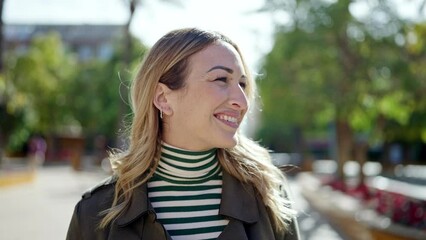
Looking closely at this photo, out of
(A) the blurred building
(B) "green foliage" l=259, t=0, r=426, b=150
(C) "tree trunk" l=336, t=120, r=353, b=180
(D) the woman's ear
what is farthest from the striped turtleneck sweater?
(A) the blurred building

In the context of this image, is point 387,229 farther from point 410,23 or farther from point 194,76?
point 410,23

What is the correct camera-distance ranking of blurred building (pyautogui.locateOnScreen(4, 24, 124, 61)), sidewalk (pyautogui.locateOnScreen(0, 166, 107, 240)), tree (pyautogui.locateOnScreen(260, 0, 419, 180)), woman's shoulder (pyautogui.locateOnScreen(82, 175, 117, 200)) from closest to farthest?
woman's shoulder (pyautogui.locateOnScreen(82, 175, 117, 200))
sidewalk (pyautogui.locateOnScreen(0, 166, 107, 240))
tree (pyautogui.locateOnScreen(260, 0, 419, 180))
blurred building (pyautogui.locateOnScreen(4, 24, 124, 61))

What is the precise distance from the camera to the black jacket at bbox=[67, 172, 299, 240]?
192cm

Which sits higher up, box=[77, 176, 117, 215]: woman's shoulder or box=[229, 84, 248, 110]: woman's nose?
box=[229, 84, 248, 110]: woman's nose

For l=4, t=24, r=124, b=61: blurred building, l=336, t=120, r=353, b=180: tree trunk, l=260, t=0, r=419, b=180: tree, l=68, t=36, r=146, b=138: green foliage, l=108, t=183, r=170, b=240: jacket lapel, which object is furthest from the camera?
l=4, t=24, r=124, b=61: blurred building

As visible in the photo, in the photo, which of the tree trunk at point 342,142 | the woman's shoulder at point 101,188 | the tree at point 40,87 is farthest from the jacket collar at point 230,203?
the tree at point 40,87

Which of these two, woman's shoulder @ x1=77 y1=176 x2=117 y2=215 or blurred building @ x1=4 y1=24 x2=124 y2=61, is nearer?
woman's shoulder @ x1=77 y1=176 x2=117 y2=215

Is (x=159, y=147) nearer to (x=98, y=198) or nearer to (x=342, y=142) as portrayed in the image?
(x=98, y=198)

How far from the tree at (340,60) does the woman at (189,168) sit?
10.2m

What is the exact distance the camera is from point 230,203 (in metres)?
2.00

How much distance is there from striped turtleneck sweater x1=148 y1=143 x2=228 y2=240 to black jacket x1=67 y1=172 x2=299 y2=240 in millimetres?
46

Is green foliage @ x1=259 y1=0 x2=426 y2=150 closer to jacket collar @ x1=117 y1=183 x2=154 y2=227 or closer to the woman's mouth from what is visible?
the woman's mouth

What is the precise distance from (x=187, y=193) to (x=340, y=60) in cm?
1277

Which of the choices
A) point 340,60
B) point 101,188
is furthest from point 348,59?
point 101,188
